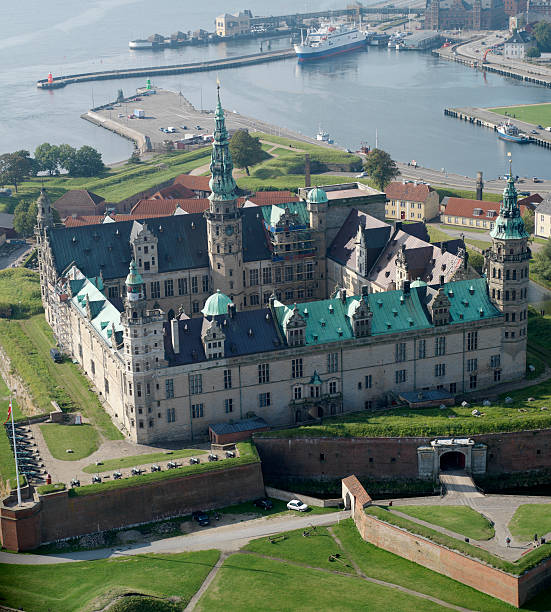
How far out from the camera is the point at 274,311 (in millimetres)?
137500

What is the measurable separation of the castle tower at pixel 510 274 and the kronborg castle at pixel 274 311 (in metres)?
0.17

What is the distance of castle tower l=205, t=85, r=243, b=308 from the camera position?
517 feet

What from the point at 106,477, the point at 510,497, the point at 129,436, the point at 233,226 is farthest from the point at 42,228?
the point at 510,497

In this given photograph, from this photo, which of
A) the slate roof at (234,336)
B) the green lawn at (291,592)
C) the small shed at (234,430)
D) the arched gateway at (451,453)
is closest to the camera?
the green lawn at (291,592)

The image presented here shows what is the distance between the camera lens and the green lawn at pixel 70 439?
420ft

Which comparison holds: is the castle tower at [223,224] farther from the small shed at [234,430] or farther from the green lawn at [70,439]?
the green lawn at [70,439]

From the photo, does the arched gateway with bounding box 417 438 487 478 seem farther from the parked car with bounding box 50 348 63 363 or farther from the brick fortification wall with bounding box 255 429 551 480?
the parked car with bounding box 50 348 63 363

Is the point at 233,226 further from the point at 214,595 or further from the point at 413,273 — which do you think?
the point at 214,595

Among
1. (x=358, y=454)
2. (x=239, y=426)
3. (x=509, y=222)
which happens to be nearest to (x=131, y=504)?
(x=239, y=426)

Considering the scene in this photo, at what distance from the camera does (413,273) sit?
500 ft

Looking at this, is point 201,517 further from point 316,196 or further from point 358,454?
point 316,196

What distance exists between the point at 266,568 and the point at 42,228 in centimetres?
7673

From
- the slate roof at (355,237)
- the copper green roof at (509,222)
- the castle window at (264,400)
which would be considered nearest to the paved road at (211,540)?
the castle window at (264,400)

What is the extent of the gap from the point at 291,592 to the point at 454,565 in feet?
51.8
